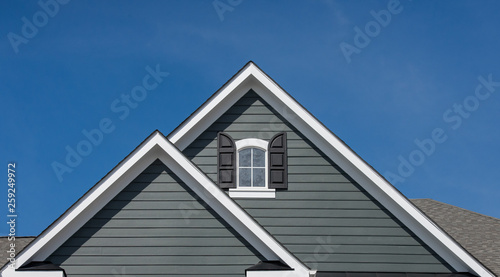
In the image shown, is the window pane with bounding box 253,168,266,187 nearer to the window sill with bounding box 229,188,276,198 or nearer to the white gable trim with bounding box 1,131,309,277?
the window sill with bounding box 229,188,276,198

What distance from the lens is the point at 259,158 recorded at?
15.1m

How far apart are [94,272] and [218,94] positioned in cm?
524

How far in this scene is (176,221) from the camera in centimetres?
1223

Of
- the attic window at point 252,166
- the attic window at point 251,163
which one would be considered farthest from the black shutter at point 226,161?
the attic window at point 251,163

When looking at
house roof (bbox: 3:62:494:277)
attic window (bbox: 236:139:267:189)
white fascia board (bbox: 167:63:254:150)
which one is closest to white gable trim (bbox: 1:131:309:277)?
house roof (bbox: 3:62:494:277)

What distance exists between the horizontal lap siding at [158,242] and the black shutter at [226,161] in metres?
2.72

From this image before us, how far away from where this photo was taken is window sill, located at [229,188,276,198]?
1480 centimetres

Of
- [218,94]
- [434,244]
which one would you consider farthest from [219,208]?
[434,244]

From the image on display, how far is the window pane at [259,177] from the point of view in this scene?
15.0m

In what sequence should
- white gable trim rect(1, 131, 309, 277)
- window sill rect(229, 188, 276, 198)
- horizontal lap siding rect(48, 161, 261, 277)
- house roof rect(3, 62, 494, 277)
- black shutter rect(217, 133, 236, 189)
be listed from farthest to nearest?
black shutter rect(217, 133, 236, 189) < window sill rect(229, 188, 276, 198) < horizontal lap siding rect(48, 161, 261, 277) < house roof rect(3, 62, 494, 277) < white gable trim rect(1, 131, 309, 277)

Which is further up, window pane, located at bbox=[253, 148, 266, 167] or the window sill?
window pane, located at bbox=[253, 148, 266, 167]

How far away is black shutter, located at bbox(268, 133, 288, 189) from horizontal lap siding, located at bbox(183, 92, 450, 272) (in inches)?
5.3

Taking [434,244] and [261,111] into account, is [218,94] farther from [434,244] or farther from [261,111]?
[434,244]

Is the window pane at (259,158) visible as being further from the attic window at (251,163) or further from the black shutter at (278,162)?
the black shutter at (278,162)
